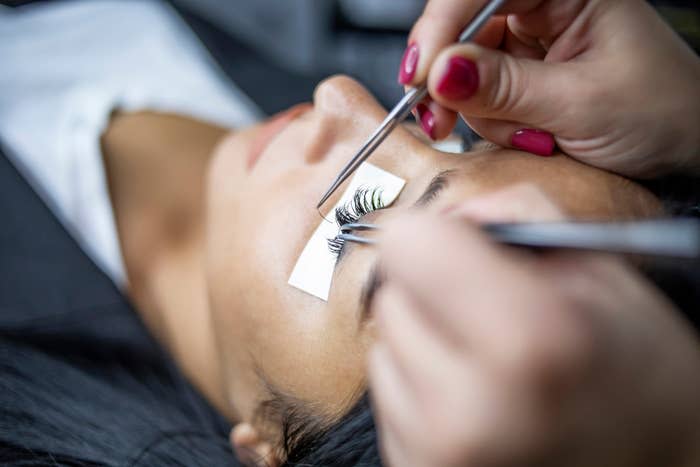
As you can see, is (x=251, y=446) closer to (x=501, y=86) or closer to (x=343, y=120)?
(x=343, y=120)

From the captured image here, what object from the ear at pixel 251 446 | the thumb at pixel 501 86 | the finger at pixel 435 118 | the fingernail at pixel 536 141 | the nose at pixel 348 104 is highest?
the thumb at pixel 501 86

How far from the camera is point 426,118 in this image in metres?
0.76

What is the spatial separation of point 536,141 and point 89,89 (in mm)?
1152

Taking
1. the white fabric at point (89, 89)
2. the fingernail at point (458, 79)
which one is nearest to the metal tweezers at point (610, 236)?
the fingernail at point (458, 79)

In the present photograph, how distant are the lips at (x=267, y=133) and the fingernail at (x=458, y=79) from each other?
1.36 ft

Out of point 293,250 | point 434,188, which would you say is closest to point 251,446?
point 293,250

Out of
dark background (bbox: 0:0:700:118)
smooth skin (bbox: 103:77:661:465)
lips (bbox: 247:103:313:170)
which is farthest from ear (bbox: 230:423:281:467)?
dark background (bbox: 0:0:700:118)

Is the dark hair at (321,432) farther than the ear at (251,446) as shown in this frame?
No

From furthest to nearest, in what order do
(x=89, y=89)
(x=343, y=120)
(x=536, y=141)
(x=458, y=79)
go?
(x=89, y=89), (x=343, y=120), (x=536, y=141), (x=458, y=79)

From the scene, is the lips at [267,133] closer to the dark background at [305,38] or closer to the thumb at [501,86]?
the thumb at [501,86]

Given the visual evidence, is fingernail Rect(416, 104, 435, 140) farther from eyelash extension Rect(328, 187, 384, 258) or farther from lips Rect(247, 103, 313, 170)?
lips Rect(247, 103, 313, 170)

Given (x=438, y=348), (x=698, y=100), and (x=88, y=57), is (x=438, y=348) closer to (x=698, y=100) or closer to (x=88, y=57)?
(x=698, y=100)

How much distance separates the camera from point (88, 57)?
1578 millimetres

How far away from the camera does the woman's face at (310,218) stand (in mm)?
722
